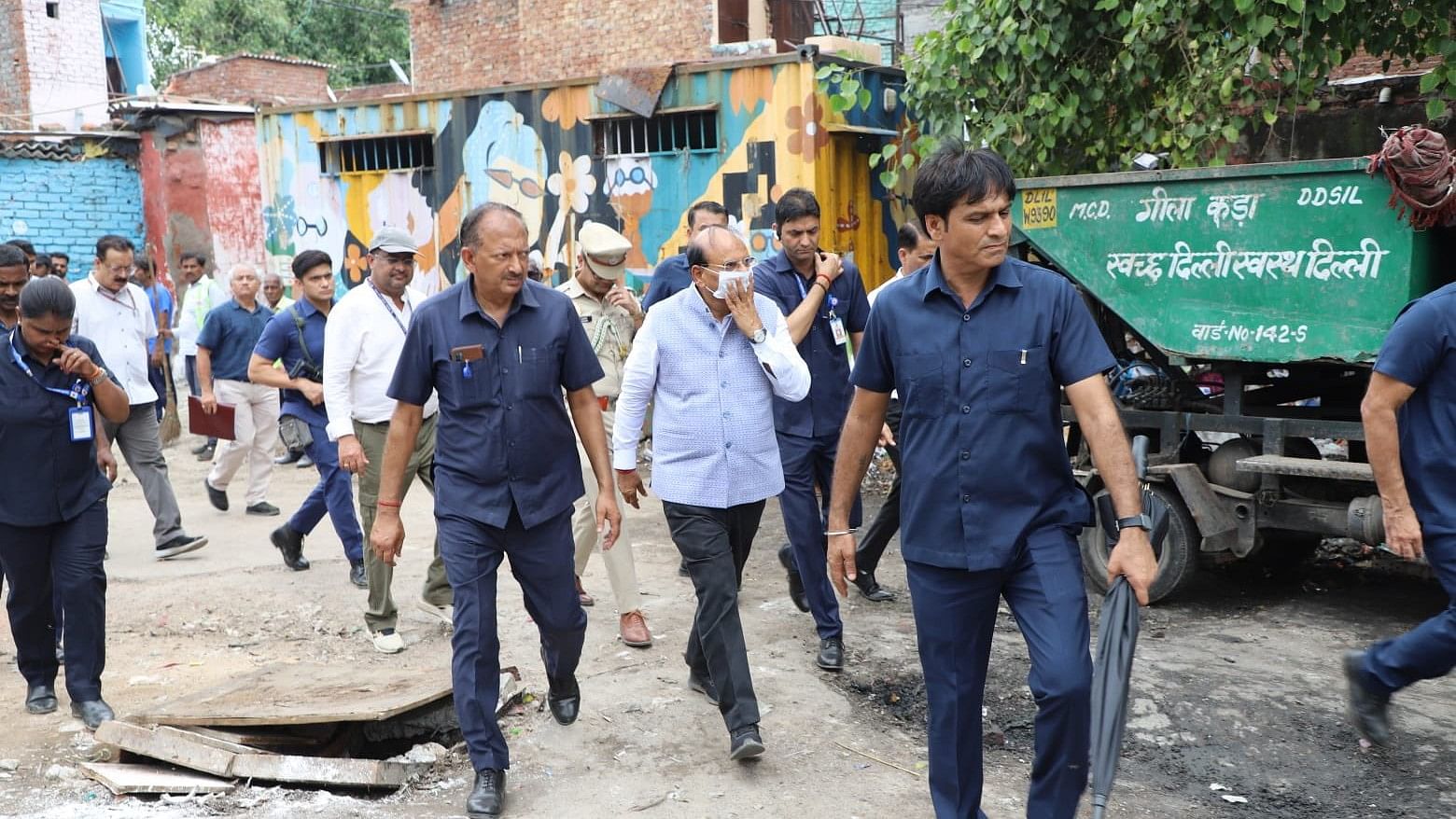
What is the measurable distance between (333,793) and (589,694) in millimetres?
1124

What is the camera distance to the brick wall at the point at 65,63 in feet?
75.9

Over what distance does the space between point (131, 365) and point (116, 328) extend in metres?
0.27

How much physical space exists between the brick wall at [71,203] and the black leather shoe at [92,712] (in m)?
15.1

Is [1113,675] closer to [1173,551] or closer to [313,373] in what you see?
[1173,551]

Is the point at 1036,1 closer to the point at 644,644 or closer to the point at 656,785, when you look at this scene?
the point at 644,644

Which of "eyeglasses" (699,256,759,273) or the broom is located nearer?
"eyeglasses" (699,256,759,273)

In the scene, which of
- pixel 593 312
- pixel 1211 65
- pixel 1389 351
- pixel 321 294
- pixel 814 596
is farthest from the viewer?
pixel 1211 65

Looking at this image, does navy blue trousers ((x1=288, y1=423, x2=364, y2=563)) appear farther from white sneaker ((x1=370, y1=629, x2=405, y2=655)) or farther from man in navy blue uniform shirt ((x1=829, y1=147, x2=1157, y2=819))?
man in navy blue uniform shirt ((x1=829, y1=147, x2=1157, y2=819))

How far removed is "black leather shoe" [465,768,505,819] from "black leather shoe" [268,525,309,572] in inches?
156

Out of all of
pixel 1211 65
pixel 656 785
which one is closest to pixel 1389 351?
pixel 656 785

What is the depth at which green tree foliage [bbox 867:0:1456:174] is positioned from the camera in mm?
7777

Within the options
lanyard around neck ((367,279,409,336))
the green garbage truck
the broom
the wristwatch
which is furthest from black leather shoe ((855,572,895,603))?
the broom

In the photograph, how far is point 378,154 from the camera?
1463 centimetres

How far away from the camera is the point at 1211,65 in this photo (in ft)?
26.6
